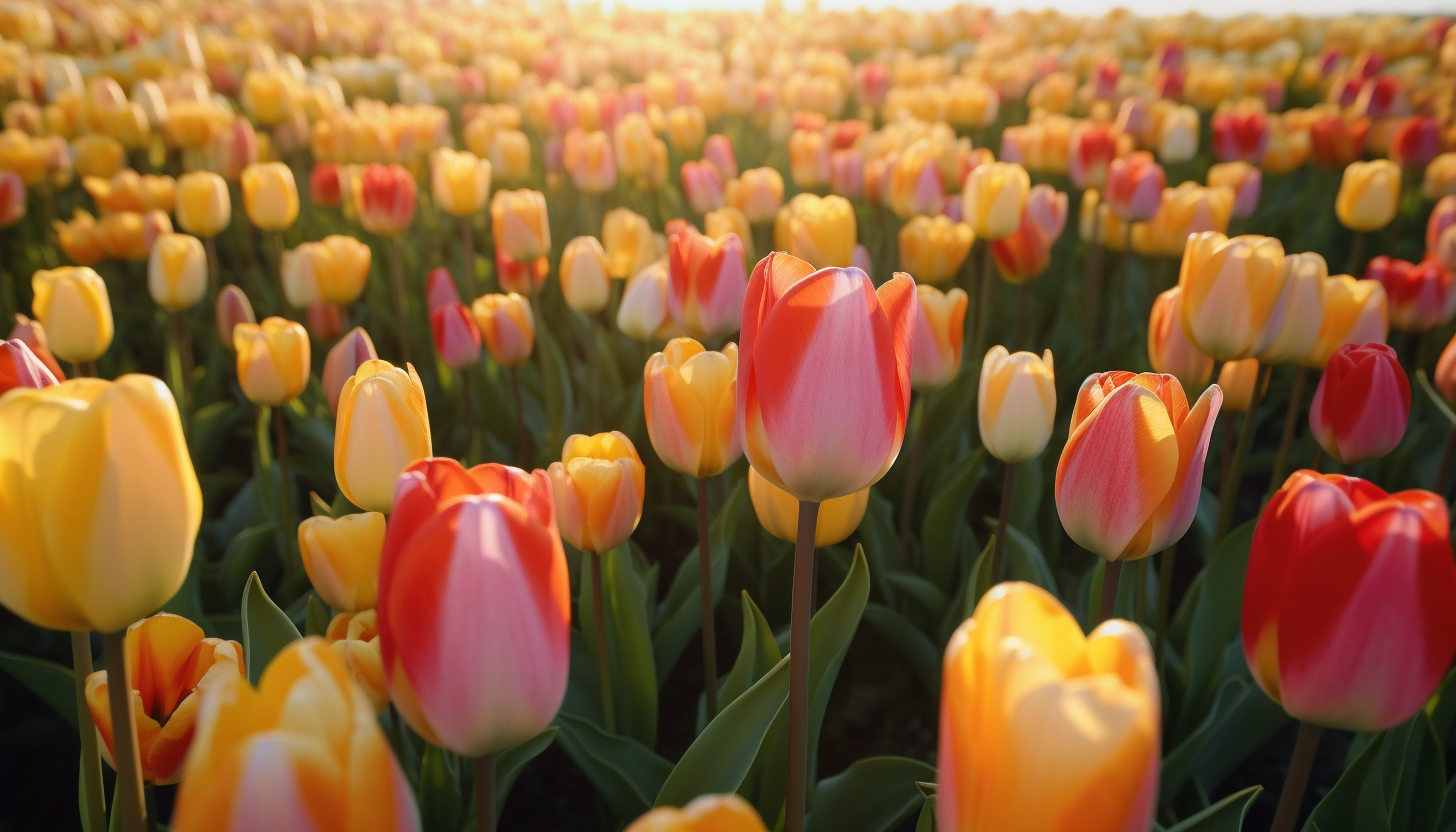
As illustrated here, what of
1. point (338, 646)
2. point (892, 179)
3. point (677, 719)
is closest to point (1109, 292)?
point (892, 179)

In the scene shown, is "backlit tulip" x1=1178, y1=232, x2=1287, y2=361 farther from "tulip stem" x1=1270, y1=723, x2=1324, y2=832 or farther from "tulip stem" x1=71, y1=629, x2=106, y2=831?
"tulip stem" x1=71, y1=629, x2=106, y2=831

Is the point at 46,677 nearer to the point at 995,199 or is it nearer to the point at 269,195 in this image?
the point at 269,195

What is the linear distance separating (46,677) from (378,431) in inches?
38.8

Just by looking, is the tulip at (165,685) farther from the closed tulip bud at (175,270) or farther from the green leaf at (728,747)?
the closed tulip bud at (175,270)

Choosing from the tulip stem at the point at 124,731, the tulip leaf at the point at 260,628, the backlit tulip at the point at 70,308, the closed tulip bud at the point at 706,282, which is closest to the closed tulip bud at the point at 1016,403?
the closed tulip bud at the point at 706,282

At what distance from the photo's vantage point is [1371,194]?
300 cm

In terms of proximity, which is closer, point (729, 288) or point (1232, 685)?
point (1232, 685)

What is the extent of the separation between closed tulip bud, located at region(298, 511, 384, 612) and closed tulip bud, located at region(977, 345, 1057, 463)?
38.5 inches

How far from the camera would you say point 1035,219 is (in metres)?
3.06

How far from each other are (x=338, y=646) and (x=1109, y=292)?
3747 millimetres

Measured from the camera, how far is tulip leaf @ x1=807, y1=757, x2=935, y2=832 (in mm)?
1507

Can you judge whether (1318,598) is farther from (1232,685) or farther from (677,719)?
(677,719)

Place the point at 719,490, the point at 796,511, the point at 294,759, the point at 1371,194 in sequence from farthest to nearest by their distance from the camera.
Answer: the point at 1371,194 → the point at 719,490 → the point at 796,511 → the point at 294,759

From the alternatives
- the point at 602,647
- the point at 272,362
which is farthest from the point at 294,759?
the point at 272,362
